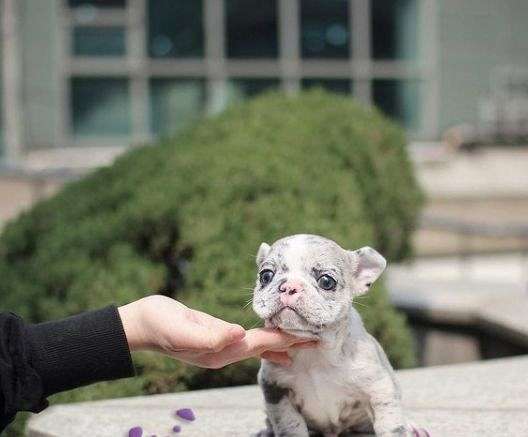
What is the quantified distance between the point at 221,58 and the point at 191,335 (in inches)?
367

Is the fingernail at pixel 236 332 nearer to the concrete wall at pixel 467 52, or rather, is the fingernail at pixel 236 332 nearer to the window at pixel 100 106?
the window at pixel 100 106

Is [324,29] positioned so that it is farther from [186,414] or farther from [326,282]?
[326,282]

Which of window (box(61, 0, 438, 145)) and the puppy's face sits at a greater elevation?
window (box(61, 0, 438, 145))

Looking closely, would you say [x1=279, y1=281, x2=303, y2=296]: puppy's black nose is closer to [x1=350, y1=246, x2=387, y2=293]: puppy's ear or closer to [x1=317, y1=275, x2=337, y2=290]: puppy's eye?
[x1=317, y1=275, x2=337, y2=290]: puppy's eye

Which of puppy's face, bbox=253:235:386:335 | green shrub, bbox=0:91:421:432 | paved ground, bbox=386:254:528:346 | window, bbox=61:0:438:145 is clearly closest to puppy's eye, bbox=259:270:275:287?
puppy's face, bbox=253:235:386:335

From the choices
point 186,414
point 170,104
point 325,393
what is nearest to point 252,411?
point 186,414

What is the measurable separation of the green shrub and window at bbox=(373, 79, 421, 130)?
6.89 m

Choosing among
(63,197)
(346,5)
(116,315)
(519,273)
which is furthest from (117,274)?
(346,5)

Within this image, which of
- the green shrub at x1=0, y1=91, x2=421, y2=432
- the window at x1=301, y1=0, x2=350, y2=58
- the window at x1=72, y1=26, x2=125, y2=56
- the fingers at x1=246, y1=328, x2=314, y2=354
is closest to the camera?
the fingers at x1=246, y1=328, x2=314, y2=354

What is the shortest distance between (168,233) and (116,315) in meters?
1.85

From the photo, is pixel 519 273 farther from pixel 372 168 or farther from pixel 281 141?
pixel 281 141

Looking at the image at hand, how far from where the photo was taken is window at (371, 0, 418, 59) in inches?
444

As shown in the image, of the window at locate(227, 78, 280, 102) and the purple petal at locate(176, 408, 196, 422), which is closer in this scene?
the purple petal at locate(176, 408, 196, 422)

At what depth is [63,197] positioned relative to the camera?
14.4 feet
